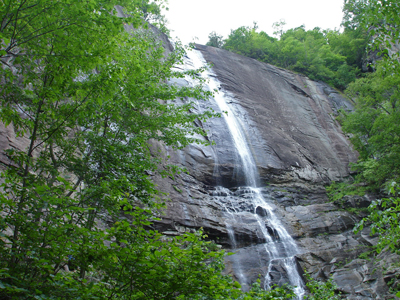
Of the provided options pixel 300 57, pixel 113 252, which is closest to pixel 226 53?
pixel 300 57

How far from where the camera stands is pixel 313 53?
113 feet

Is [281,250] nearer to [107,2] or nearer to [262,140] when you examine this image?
[262,140]

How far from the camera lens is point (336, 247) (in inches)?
520

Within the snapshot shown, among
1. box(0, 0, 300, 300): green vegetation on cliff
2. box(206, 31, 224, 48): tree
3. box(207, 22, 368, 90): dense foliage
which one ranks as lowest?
box(0, 0, 300, 300): green vegetation on cliff

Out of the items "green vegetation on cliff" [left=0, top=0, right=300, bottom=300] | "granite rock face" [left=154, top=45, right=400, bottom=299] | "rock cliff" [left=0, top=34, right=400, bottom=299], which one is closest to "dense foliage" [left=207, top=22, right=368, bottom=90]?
"granite rock face" [left=154, top=45, right=400, bottom=299]

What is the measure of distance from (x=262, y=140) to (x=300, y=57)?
1945cm

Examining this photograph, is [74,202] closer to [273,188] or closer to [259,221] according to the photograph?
[259,221]

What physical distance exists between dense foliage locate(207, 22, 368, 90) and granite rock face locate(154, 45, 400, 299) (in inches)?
264

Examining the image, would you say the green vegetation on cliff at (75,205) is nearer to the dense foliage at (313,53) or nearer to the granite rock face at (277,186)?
the granite rock face at (277,186)

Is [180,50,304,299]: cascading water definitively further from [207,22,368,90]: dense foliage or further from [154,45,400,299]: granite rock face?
[207,22,368,90]: dense foliage

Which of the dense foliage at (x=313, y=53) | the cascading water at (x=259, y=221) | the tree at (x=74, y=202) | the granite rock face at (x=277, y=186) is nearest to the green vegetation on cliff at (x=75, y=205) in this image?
the tree at (x=74, y=202)

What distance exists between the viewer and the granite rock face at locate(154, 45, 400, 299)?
11.4 m

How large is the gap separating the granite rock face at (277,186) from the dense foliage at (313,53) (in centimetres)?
669

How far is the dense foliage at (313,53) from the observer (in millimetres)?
33406
